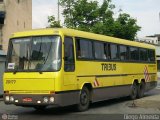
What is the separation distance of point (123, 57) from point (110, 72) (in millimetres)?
1990

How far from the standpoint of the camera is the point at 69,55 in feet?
54.7

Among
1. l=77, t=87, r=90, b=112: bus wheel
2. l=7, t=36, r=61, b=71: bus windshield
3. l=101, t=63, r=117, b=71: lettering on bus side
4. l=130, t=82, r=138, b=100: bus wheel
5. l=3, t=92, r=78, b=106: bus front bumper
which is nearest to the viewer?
l=3, t=92, r=78, b=106: bus front bumper

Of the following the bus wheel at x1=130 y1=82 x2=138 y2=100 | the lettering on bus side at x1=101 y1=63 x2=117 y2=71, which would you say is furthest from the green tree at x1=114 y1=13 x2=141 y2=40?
the lettering on bus side at x1=101 y1=63 x2=117 y2=71

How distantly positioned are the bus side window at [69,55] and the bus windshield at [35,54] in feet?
1.02

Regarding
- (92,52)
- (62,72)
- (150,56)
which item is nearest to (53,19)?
(150,56)

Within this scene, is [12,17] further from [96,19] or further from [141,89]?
[141,89]

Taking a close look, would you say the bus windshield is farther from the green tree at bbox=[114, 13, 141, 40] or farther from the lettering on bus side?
the green tree at bbox=[114, 13, 141, 40]

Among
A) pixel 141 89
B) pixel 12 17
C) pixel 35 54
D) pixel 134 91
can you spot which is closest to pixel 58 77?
pixel 35 54

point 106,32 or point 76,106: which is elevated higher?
point 106,32

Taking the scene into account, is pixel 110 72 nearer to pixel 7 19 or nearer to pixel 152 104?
pixel 152 104

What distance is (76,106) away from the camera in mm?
17562

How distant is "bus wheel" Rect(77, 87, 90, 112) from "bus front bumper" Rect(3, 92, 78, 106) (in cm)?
71

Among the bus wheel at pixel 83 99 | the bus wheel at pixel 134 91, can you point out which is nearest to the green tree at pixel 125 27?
the bus wheel at pixel 134 91

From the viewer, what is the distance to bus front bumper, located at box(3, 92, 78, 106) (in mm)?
15781
